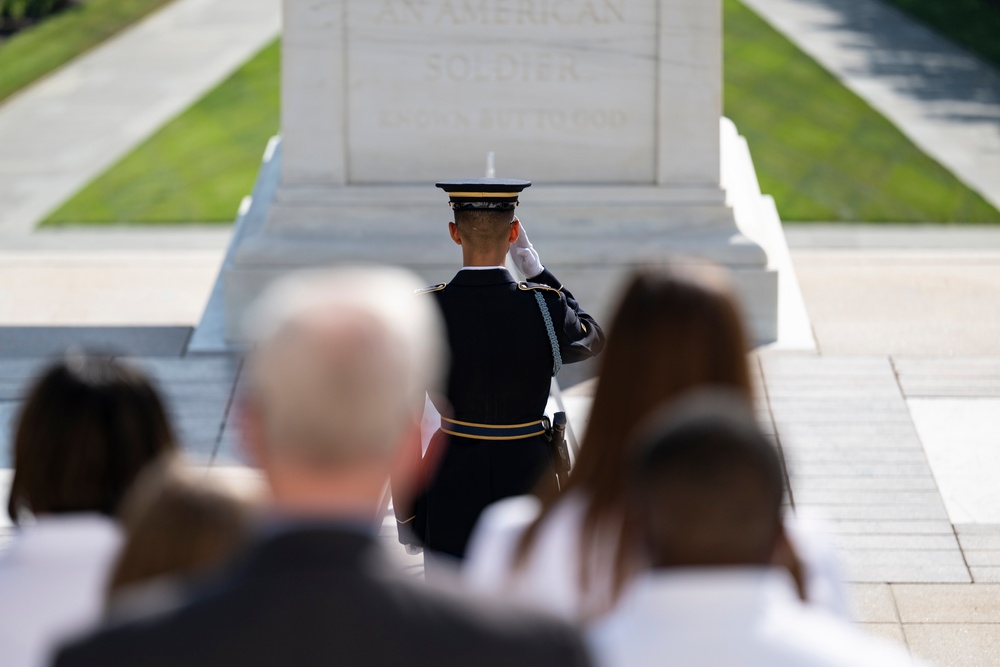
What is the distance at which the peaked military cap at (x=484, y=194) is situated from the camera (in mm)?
4242

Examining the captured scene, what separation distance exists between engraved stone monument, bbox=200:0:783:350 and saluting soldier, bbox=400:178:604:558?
402cm

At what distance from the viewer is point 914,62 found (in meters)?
17.0

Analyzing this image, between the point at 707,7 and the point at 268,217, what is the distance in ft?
8.59

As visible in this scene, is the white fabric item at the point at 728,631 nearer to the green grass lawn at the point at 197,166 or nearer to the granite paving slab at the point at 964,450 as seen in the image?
the granite paving slab at the point at 964,450

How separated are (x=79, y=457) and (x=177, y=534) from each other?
35cm

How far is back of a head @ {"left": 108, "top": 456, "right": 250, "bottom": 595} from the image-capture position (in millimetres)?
1894

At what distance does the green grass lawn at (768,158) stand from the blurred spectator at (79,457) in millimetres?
10224

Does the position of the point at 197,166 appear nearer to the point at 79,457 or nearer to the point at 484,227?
the point at 484,227

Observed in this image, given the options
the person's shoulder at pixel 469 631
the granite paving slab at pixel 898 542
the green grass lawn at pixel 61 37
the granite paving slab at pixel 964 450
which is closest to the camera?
the person's shoulder at pixel 469 631

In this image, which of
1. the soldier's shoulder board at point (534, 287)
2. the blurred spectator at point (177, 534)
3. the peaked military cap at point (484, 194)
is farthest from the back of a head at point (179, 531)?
the peaked military cap at point (484, 194)

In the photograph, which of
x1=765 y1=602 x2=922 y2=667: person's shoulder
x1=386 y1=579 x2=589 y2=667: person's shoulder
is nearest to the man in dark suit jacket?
x1=386 y1=579 x2=589 y2=667: person's shoulder

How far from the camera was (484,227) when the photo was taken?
420cm

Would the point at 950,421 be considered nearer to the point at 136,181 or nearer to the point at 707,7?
the point at 707,7

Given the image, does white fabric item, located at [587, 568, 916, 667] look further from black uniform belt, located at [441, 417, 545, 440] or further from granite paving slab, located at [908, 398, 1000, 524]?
granite paving slab, located at [908, 398, 1000, 524]
